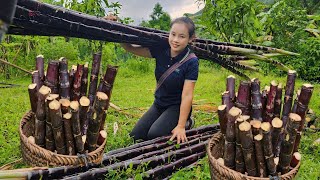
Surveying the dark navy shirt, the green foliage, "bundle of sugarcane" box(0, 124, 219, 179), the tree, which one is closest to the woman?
the dark navy shirt

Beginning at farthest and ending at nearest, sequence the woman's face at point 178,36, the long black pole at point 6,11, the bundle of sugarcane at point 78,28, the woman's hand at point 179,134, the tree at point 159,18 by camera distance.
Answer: the tree at point 159,18
the woman's hand at point 179,134
the woman's face at point 178,36
the bundle of sugarcane at point 78,28
the long black pole at point 6,11

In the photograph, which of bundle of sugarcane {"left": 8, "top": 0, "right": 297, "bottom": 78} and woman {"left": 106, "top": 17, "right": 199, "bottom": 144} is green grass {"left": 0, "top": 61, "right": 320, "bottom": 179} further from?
bundle of sugarcane {"left": 8, "top": 0, "right": 297, "bottom": 78}

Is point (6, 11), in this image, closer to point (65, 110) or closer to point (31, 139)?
point (65, 110)

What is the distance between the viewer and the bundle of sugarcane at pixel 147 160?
310 cm

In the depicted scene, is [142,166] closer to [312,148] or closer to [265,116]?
[265,116]

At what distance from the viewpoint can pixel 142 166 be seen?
3602mm

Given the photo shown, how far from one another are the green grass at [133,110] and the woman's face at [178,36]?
44.6 inches

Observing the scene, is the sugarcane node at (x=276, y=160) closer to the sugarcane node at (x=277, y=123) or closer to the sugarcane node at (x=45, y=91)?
the sugarcane node at (x=277, y=123)

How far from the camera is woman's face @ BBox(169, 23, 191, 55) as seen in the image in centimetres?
407

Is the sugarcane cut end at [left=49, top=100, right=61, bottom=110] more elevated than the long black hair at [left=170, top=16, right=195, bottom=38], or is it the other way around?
the long black hair at [left=170, top=16, right=195, bottom=38]

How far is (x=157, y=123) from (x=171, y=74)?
0.54 meters

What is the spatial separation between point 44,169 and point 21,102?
13.5 feet

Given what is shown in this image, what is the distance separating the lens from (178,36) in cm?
411

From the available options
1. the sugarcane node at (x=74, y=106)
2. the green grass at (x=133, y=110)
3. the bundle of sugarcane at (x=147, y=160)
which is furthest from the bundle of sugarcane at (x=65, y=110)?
the green grass at (x=133, y=110)
